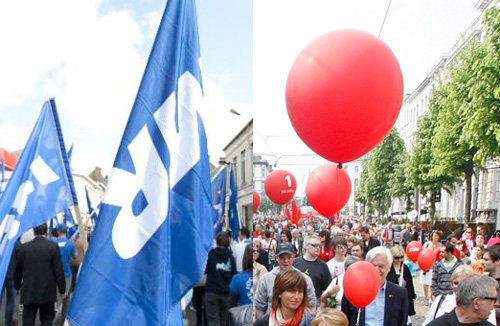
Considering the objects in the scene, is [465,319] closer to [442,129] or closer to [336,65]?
[336,65]

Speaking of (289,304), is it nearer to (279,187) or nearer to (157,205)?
(157,205)

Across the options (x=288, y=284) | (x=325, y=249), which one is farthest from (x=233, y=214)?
(x=288, y=284)

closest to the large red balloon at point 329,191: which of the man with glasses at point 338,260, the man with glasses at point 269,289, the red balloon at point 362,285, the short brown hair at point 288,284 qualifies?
the man with glasses at point 338,260

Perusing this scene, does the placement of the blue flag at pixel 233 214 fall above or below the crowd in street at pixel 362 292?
above

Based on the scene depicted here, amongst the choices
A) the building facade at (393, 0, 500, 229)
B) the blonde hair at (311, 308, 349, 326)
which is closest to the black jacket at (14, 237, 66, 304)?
the blonde hair at (311, 308, 349, 326)

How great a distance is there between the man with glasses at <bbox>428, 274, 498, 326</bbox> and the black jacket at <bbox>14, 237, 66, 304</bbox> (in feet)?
14.7

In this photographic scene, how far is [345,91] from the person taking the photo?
13.2 feet

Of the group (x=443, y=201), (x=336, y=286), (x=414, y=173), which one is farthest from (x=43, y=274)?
(x=443, y=201)

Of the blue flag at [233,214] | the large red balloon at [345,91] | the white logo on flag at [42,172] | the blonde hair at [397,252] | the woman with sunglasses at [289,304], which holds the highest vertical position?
the large red balloon at [345,91]

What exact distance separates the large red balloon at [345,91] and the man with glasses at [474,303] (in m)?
1.50

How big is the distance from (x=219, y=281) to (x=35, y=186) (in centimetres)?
204

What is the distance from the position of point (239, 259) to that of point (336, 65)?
96.7 inches

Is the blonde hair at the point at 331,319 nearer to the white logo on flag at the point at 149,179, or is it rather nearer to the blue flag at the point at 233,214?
the white logo on flag at the point at 149,179

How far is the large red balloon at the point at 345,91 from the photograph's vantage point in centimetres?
404
